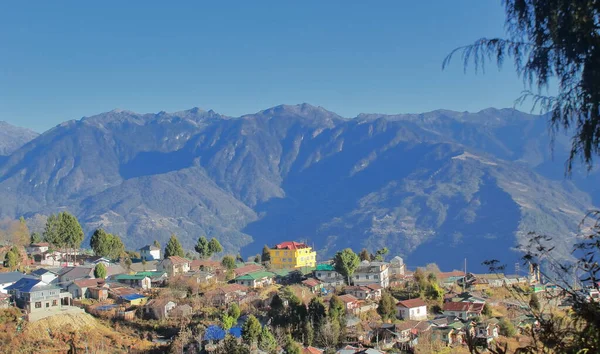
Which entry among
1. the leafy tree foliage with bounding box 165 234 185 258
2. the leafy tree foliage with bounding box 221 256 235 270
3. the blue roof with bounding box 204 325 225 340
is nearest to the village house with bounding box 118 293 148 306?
the blue roof with bounding box 204 325 225 340

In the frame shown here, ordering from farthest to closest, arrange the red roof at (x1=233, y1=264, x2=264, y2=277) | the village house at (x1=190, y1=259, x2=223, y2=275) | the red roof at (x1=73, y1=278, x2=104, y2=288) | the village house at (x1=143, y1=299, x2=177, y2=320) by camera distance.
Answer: the village house at (x1=190, y1=259, x2=223, y2=275) → the red roof at (x1=233, y1=264, x2=264, y2=277) → the red roof at (x1=73, y1=278, x2=104, y2=288) → the village house at (x1=143, y1=299, x2=177, y2=320)

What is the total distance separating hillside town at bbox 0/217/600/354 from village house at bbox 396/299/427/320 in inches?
2.1

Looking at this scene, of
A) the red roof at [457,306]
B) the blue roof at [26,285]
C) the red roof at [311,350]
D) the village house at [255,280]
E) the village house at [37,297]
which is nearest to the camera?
the red roof at [311,350]

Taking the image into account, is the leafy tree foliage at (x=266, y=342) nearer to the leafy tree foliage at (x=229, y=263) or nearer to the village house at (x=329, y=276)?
the village house at (x=329, y=276)

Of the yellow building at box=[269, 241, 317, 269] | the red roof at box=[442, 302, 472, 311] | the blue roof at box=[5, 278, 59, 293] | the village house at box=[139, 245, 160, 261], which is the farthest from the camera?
the village house at box=[139, 245, 160, 261]

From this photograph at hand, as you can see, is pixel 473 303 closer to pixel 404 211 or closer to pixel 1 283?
pixel 1 283

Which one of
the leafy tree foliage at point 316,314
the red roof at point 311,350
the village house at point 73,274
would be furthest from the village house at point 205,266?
the red roof at point 311,350

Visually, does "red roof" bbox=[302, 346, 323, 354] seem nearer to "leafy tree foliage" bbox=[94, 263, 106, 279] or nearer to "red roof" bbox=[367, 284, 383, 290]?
"red roof" bbox=[367, 284, 383, 290]

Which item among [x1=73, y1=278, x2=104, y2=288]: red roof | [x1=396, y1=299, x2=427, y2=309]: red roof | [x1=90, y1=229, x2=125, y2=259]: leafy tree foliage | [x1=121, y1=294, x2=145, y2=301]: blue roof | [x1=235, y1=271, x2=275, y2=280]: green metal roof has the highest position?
[x1=90, y1=229, x2=125, y2=259]: leafy tree foliage

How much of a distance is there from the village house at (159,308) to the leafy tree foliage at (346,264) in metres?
12.0

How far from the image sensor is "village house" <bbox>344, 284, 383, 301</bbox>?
104 ft

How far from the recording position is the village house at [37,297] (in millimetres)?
25844

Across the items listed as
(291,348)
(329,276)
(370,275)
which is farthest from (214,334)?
(329,276)

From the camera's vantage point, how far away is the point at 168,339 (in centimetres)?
2416
